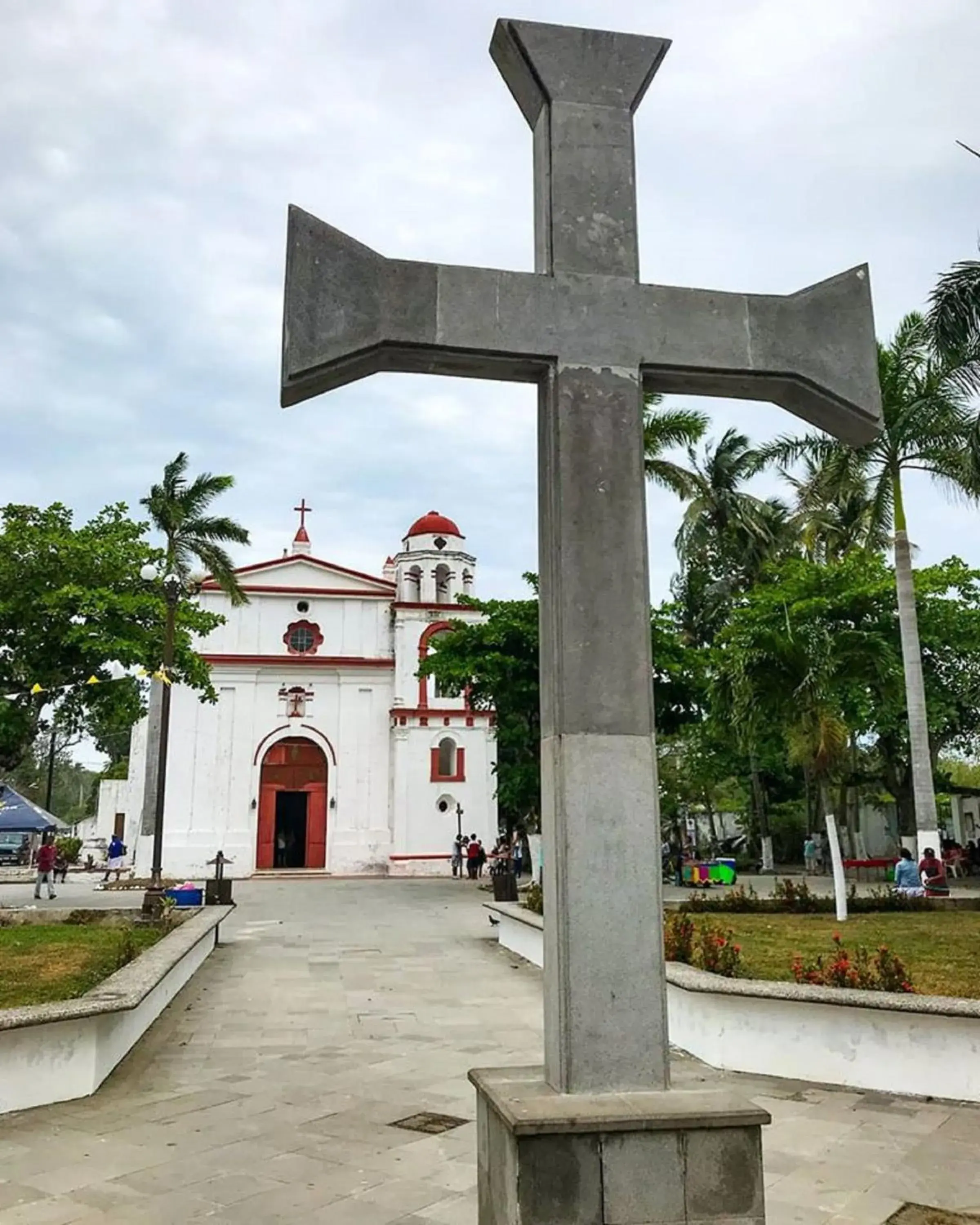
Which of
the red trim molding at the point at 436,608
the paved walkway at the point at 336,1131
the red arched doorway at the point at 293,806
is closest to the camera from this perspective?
the paved walkway at the point at 336,1131

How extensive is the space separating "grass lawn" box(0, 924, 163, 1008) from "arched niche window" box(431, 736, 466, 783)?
67.6ft

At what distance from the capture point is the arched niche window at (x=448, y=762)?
1361 inches

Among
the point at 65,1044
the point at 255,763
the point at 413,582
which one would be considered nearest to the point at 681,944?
the point at 65,1044

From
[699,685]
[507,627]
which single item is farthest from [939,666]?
[507,627]

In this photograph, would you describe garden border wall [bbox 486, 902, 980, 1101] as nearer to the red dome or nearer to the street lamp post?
the street lamp post

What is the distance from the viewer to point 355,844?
1328 inches

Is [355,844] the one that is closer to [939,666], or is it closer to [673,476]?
[673,476]

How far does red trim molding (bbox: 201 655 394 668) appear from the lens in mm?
34594

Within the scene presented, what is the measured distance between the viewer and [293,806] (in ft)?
115

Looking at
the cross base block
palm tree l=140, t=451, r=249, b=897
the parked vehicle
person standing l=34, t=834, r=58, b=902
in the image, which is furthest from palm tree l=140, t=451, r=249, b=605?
the cross base block

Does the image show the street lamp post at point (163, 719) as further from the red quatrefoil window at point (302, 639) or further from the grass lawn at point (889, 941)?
the red quatrefoil window at point (302, 639)

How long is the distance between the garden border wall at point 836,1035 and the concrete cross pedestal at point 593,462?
2319 millimetres

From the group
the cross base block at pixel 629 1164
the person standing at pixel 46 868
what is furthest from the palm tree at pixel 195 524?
the cross base block at pixel 629 1164

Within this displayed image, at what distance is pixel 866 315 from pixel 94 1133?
564 centimetres
